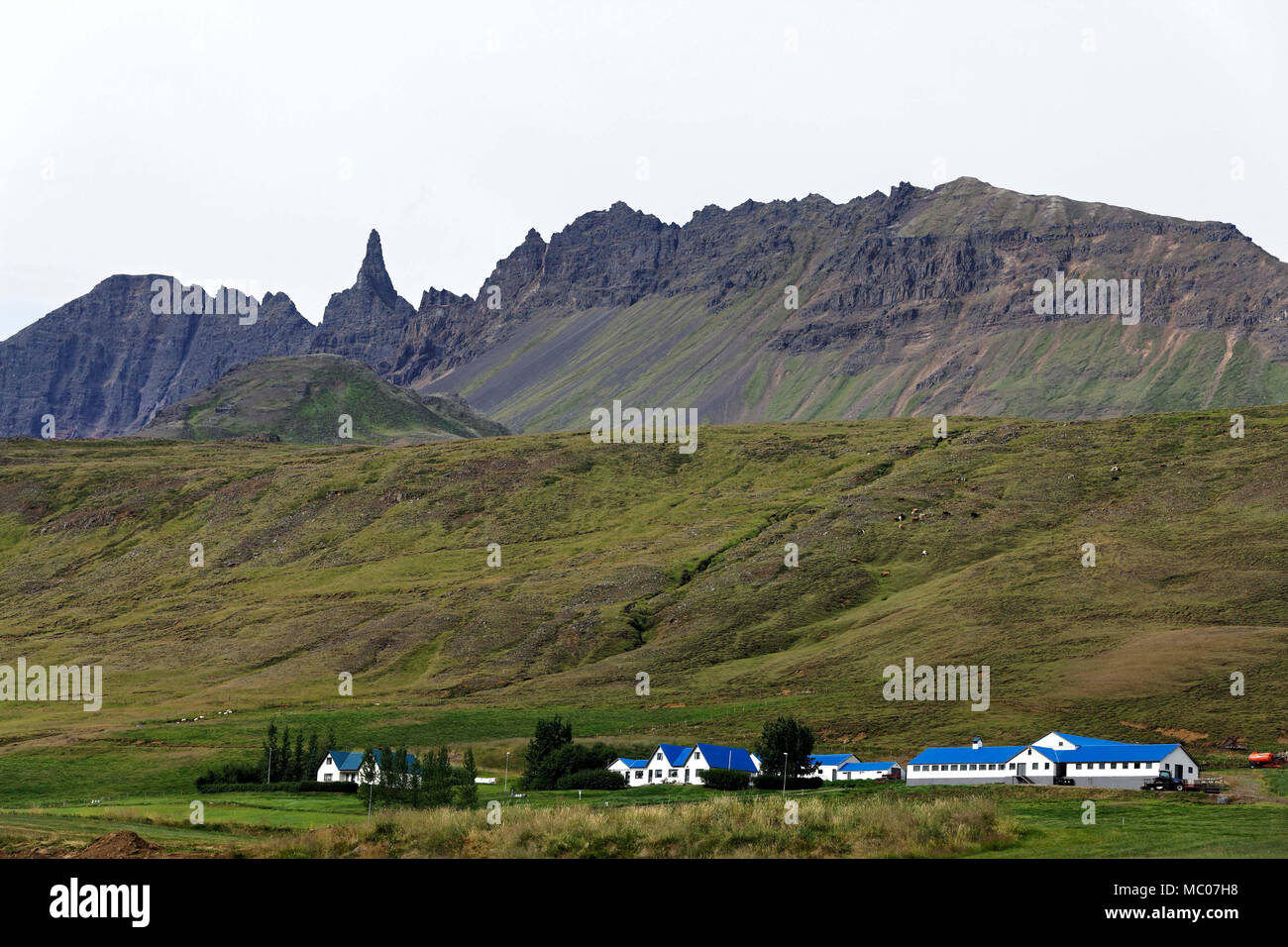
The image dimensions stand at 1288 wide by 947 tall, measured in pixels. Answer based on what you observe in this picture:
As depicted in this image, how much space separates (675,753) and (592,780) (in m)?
9.49

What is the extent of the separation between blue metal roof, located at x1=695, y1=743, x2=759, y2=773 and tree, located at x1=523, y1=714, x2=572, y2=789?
1114 centimetres

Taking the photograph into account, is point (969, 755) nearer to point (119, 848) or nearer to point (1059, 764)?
point (1059, 764)

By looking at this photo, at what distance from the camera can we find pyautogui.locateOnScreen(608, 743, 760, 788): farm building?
3915 inches

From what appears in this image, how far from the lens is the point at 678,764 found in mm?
101125

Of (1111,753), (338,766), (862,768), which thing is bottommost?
(862,768)

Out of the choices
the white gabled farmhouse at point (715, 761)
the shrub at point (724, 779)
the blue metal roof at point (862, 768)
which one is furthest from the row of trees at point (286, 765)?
the blue metal roof at point (862, 768)

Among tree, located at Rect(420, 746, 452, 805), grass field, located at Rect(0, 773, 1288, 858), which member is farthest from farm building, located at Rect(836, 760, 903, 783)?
tree, located at Rect(420, 746, 452, 805)

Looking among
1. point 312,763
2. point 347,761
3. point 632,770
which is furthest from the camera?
point 347,761

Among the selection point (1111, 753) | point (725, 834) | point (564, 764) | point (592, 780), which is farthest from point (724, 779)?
point (725, 834)

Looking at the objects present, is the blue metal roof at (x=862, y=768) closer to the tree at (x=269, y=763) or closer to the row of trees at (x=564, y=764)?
the row of trees at (x=564, y=764)

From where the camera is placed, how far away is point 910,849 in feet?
143

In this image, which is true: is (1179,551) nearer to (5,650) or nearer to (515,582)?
(515,582)

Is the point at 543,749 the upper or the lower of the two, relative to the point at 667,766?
upper
